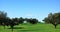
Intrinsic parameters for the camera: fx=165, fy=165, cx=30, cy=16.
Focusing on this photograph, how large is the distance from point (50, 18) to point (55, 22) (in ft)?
18.9

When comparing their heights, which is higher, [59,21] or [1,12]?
[1,12]

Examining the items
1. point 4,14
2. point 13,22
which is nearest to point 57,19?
point 4,14

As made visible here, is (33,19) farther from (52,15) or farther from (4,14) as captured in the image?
(4,14)

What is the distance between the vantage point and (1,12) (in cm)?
9838

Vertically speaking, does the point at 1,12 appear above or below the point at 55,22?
above

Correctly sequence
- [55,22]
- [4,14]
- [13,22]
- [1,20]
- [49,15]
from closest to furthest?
1. [13,22]
2. [1,20]
3. [4,14]
4. [55,22]
5. [49,15]

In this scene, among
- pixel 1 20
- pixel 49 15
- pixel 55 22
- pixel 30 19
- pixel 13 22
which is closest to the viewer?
pixel 13 22

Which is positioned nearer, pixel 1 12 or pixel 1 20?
pixel 1 20

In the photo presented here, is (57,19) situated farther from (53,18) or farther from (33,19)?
(33,19)

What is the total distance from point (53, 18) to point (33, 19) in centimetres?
4578

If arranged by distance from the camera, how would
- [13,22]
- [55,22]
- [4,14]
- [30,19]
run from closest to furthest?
[13,22] < [4,14] < [55,22] < [30,19]

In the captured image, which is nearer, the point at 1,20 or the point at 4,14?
the point at 1,20

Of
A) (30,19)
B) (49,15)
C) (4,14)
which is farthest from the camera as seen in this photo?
(30,19)

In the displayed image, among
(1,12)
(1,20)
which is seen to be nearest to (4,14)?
(1,12)
